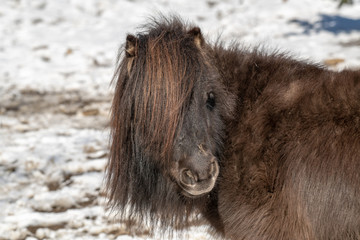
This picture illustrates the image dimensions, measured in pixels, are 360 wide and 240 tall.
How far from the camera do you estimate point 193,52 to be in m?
2.66

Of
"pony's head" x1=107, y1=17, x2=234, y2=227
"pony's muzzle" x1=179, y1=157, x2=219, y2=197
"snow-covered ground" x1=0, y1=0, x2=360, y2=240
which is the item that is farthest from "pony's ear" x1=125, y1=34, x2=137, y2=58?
"snow-covered ground" x1=0, y1=0, x2=360, y2=240

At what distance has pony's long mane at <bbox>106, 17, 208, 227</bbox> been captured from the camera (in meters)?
2.53

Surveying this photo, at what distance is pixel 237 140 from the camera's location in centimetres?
267

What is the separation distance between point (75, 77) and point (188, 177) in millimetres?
4828

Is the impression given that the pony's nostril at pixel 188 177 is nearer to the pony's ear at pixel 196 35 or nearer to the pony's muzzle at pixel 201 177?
the pony's muzzle at pixel 201 177

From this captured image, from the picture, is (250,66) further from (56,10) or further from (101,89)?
(56,10)

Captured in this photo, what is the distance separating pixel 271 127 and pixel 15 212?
2.51m

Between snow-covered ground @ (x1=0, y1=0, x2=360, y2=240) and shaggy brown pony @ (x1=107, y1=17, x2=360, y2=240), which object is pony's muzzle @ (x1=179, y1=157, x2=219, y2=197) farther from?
snow-covered ground @ (x1=0, y1=0, x2=360, y2=240)

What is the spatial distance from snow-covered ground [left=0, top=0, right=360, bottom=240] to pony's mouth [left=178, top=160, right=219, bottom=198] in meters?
1.17

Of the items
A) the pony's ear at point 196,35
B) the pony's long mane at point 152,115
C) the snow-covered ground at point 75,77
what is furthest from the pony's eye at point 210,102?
the snow-covered ground at point 75,77

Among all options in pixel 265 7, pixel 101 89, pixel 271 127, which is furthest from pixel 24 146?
pixel 265 7

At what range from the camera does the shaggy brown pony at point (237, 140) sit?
247cm

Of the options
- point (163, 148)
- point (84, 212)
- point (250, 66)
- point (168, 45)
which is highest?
point (168, 45)

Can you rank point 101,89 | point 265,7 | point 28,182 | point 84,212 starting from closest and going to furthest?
point 84,212
point 28,182
point 101,89
point 265,7
